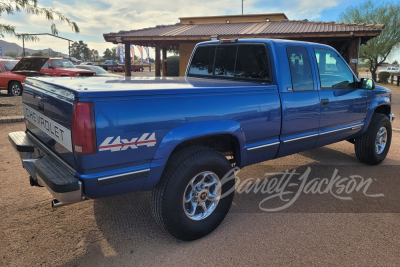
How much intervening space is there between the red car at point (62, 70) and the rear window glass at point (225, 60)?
474 inches

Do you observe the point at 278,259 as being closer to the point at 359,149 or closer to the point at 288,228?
the point at 288,228

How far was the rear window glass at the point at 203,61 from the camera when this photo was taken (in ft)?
14.4

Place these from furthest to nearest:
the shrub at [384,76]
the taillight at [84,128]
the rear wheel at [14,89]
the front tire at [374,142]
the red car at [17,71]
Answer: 1. the shrub at [384,76]
2. the rear wheel at [14,89]
3. the red car at [17,71]
4. the front tire at [374,142]
5. the taillight at [84,128]

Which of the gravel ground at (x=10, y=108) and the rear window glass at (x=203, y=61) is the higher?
the rear window glass at (x=203, y=61)

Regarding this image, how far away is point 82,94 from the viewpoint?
2.18 metres

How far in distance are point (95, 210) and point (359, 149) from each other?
422cm

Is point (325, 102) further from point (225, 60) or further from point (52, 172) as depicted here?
point (52, 172)

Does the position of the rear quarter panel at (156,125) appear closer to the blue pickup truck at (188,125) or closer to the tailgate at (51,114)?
the blue pickup truck at (188,125)

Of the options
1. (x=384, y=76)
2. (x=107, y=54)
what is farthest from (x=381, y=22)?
(x=107, y=54)

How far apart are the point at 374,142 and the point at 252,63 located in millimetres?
2717

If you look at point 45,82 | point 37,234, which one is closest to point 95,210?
point 37,234

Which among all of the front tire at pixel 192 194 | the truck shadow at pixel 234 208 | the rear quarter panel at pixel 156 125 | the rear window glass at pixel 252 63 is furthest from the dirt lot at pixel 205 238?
the rear window glass at pixel 252 63

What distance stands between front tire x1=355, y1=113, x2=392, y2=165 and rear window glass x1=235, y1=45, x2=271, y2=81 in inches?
98.2

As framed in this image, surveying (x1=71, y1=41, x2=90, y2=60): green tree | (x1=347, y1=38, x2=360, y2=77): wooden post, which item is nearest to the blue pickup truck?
(x1=347, y1=38, x2=360, y2=77): wooden post
